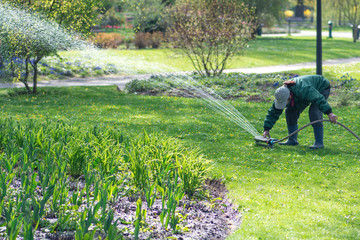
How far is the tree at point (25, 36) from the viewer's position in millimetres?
10594

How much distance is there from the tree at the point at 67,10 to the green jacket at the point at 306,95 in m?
7.34

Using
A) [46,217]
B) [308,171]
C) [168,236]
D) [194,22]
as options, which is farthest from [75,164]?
[194,22]

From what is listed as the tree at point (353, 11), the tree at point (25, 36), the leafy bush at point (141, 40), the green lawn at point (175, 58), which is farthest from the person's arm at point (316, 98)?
the tree at point (353, 11)

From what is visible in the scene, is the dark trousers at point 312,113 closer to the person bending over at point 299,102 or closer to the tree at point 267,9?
the person bending over at point 299,102

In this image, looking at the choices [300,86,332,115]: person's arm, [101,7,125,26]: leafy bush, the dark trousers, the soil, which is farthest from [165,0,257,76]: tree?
[101,7,125,26]: leafy bush

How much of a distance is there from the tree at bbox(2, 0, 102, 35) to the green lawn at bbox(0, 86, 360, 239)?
2075 mm

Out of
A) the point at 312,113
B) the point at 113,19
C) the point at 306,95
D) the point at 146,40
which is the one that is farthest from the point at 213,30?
the point at 113,19

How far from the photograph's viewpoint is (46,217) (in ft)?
13.9

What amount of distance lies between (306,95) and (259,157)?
1151 millimetres

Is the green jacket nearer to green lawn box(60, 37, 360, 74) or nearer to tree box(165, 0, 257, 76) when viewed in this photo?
tree box(165, 0, 257, 76)

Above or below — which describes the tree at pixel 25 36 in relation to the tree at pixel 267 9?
below

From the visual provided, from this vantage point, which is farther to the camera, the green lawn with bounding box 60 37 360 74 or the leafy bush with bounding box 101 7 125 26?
the leafy bush with bounding box 101 7 125 26

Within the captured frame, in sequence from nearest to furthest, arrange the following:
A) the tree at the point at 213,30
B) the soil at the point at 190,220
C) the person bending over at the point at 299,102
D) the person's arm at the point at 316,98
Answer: the soil at the point at 190,220 < the person's arm at the point at 316,98 < the person bending over at the point at 299,102 < the tree at the point at 213,30

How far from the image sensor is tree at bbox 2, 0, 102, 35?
1206cm
